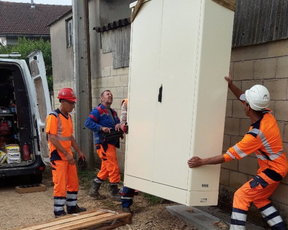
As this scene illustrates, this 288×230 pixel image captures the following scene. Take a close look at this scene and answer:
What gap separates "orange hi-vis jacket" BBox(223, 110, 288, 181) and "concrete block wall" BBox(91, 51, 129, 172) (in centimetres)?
363

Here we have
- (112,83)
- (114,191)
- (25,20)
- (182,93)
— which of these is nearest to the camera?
(182,93)

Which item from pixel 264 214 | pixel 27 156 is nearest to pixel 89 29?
pixel 27 156

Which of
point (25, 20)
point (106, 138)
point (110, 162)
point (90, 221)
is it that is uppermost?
point (25, 20)

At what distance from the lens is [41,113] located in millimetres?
6266

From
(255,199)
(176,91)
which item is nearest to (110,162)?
(176,91)

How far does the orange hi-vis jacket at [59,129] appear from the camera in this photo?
14.5 ft

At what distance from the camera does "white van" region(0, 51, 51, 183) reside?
6.08 m

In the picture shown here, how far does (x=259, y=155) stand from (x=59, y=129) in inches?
92.4

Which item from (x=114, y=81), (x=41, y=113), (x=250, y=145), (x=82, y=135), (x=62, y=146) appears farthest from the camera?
(x=82, y=135)

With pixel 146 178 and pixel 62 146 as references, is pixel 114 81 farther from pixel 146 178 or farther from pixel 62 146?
pixel 146 178

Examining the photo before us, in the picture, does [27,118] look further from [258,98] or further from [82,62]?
[258,98]

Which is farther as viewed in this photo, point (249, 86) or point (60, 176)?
point (60, 176)

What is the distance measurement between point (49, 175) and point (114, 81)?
2291mm

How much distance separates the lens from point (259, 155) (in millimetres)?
3639
